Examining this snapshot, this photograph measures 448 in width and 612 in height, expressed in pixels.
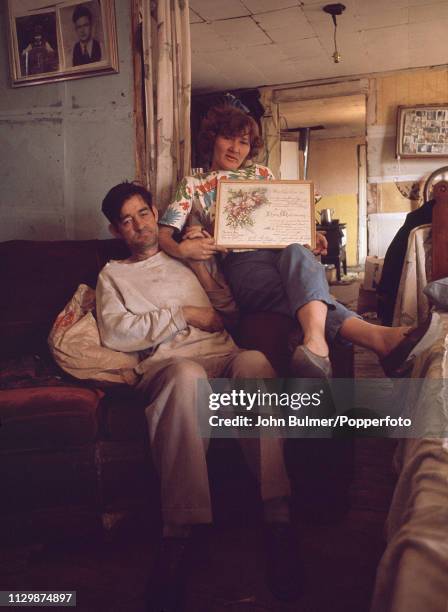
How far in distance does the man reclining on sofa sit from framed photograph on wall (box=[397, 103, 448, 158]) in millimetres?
5048

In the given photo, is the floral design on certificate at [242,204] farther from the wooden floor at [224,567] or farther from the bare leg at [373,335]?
the wooden floor at [224,567]

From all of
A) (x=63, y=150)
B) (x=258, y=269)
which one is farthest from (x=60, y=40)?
(x=258, y=269)

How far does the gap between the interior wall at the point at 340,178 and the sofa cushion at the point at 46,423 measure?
9.60 metres

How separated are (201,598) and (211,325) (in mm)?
883

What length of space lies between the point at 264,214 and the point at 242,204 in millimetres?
105

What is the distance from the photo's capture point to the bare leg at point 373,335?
174 cm

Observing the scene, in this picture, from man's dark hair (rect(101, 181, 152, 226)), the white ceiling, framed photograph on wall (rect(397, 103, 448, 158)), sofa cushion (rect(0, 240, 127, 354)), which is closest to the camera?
man's dark hair (rect(101, 181, 152, 226))

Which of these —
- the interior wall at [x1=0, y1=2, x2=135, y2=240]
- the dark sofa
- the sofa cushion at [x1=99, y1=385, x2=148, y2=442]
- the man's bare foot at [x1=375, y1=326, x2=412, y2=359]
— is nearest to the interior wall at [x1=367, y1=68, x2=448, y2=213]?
the interior wall at [x1=0, y1=2, x2=135, y2=240]

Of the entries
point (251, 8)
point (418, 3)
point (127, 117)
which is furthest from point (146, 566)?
point (418, 3)

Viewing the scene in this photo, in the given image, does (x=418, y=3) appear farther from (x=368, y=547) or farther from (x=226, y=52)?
(x=368, y=547)

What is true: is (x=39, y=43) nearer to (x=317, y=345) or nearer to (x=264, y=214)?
(x=264, y=214)

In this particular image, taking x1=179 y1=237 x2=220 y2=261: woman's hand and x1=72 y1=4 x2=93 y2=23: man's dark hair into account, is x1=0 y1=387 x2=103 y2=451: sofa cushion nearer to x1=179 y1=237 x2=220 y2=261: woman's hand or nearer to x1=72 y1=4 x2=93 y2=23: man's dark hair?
x1=179 y1=237 x2=220 y2=261: woman's hand

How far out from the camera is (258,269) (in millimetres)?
2053

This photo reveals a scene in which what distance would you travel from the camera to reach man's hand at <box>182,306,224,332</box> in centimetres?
186
